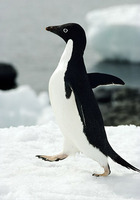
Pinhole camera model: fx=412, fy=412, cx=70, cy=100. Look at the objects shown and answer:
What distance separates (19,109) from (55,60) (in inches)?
456

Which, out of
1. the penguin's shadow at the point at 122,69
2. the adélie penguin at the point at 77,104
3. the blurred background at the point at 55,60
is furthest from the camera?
the penguin's shadow at the point at 122,69

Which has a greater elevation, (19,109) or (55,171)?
(19,109)

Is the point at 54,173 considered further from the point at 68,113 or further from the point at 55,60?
the point at 55,60

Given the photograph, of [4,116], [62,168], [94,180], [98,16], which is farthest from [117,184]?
[98,16]

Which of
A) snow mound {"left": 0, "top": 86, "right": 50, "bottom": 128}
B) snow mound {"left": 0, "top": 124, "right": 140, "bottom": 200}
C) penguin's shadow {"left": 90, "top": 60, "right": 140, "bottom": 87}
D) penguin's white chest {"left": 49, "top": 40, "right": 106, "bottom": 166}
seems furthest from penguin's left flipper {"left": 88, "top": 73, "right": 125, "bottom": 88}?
penguin's shadow {"left": 90, "top": 60, "right": 140, "bottom": 87}

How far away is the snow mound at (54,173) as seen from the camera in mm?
2334

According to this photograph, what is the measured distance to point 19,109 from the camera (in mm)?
7879

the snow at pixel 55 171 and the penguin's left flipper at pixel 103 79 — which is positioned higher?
the penguin's left flipper at pixel 103 79

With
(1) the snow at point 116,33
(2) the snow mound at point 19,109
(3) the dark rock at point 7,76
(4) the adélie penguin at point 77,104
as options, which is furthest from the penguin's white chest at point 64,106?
(1) the snow at point 116,33

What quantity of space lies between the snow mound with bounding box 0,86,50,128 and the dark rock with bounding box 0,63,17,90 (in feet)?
22.5

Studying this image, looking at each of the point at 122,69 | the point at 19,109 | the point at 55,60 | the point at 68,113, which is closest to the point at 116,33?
the point at 122,69

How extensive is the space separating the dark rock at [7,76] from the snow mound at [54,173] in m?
12.5

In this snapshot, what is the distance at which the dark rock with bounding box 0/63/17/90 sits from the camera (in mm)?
15896

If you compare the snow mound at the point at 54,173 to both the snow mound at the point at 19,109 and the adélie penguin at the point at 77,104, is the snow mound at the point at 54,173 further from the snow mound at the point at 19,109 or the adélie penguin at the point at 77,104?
the snow mound at the point at 19,109
